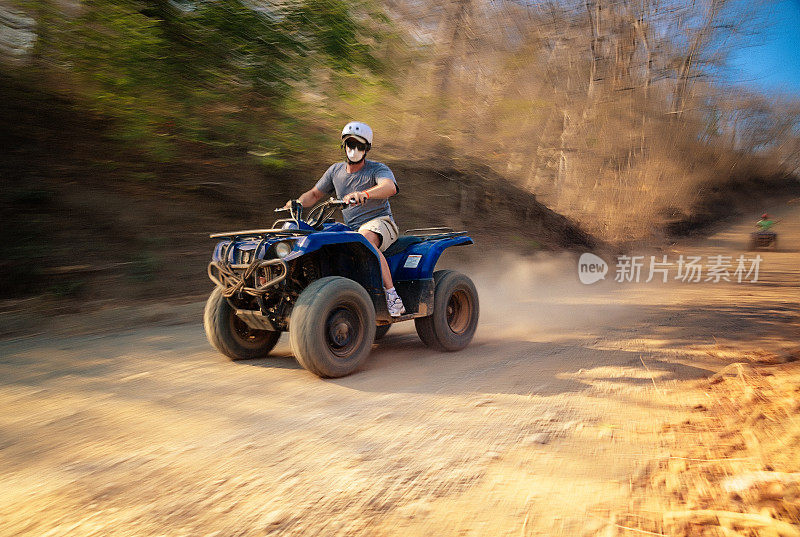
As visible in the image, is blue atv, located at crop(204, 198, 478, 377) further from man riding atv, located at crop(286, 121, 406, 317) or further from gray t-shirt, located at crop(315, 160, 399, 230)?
gray t-shirt, located at crop(315, 160, 399, 230)

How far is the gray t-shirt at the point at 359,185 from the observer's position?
5.72 meters

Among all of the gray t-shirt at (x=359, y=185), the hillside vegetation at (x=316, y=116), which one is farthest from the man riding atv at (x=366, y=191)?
the hillside vegetation at (x=316, y=116)

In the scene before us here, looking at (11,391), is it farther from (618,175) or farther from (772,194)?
(772,194)

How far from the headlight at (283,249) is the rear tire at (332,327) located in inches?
13.3

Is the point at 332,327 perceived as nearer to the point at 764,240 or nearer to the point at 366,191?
the point at 366,191

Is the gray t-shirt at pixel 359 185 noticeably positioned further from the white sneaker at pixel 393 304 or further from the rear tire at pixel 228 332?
the rear tire at pixel 228 332

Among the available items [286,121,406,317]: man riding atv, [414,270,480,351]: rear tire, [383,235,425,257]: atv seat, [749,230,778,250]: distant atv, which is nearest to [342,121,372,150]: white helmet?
[286,121,406,317]: man riding atv

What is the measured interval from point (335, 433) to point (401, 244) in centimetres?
273

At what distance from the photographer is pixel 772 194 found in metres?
43.8

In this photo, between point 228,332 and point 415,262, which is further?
point 415,262

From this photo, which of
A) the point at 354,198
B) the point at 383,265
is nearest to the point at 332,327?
the point at 383,265

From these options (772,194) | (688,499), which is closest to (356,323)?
(688,499)

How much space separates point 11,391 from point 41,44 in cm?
511

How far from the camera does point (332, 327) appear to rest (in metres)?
4.89
